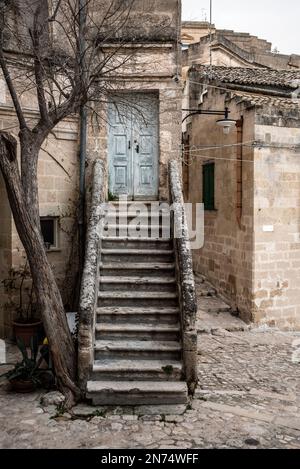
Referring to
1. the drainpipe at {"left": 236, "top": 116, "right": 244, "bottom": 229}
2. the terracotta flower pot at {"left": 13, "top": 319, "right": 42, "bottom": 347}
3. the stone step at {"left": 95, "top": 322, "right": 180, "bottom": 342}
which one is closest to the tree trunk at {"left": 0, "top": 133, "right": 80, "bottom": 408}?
the stone step at {"left": 95, "top": 322, "right": 180, "bottom": 342}

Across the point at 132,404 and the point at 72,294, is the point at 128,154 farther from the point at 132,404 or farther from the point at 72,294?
the point at 132,404

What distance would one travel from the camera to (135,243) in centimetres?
830

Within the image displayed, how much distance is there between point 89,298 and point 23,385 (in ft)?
5.01

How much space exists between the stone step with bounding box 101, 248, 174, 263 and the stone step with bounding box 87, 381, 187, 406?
2461 mm

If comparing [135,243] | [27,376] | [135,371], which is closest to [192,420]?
[135,371]

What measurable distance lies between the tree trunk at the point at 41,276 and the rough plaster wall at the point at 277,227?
5.48m

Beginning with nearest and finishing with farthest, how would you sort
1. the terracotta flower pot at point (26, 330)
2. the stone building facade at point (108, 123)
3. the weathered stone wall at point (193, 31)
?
the terracotta flower pot at point (26, 330) → the stone building facade at point (108, 123) → the weathered stone wall at point (193, 31)

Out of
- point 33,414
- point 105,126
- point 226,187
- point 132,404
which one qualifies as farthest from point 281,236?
point 33,414

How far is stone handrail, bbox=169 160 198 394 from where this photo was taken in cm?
625

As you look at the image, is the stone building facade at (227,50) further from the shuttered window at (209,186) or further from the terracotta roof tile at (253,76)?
the shuttered window at (209,186)

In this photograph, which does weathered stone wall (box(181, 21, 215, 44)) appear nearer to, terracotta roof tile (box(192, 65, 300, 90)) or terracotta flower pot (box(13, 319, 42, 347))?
terracotta roof tile (box(192, 65, 300, 90))

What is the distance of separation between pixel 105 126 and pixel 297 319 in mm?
6428

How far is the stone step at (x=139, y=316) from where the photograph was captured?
22.8ft

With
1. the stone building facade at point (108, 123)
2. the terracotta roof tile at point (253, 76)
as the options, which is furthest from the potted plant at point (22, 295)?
the terracotta roof tile at point (253, 76)
